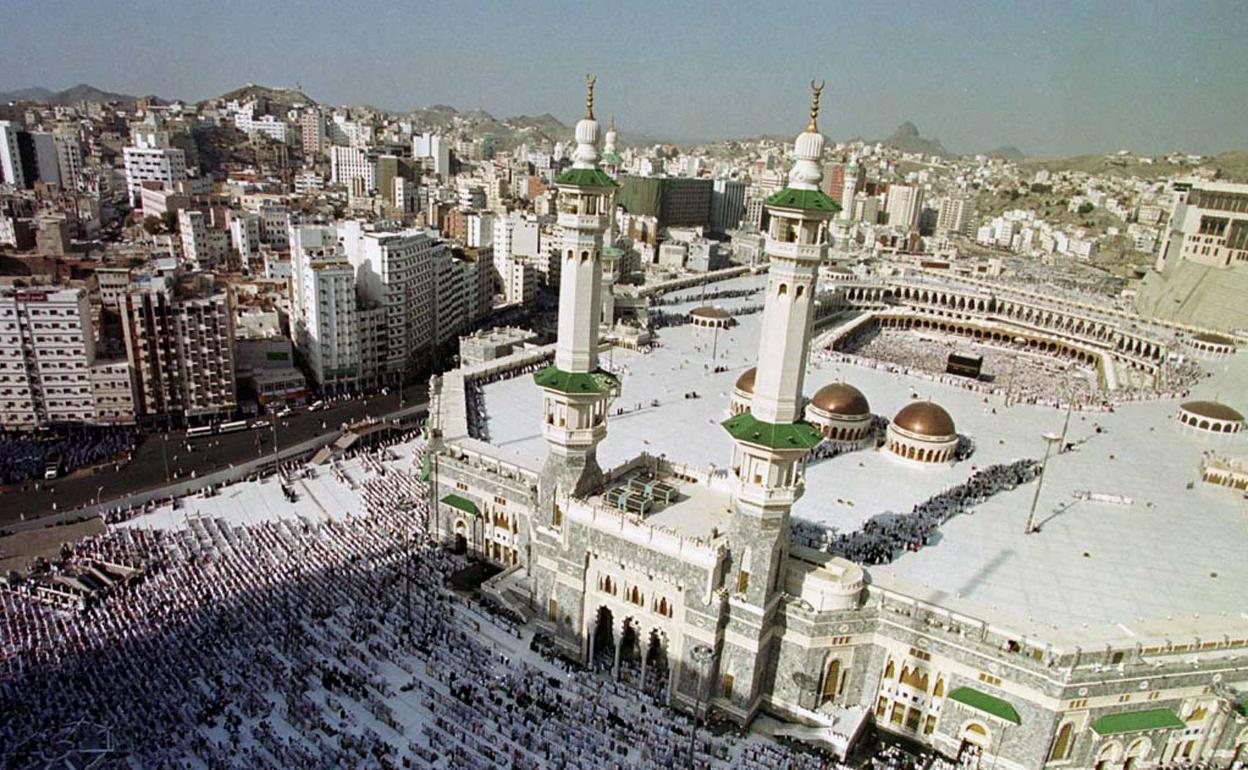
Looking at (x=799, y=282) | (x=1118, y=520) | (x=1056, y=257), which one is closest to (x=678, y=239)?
(x=1056, y=257)

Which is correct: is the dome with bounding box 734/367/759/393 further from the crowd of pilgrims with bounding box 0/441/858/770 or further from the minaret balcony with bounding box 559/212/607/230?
the crowd of pilgrims with bounding box 0/441/858/770

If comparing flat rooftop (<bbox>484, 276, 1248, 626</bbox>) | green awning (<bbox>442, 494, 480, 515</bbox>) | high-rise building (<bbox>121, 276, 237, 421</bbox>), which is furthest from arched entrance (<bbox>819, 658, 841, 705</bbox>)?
high-rise building (<bbox>121, 276, 237, 421</bbox>)

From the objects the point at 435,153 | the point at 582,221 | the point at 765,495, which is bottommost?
the point at 765,495

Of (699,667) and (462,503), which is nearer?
(699,667)

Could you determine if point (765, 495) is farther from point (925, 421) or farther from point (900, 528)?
point (925, 421)

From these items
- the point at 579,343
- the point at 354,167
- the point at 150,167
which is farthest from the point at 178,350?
the point at 354,167

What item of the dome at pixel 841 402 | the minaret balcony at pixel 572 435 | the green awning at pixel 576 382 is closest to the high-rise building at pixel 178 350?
the green awning at pixel 576 382

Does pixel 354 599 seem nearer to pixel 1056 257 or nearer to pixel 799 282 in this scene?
pixel 799 282
